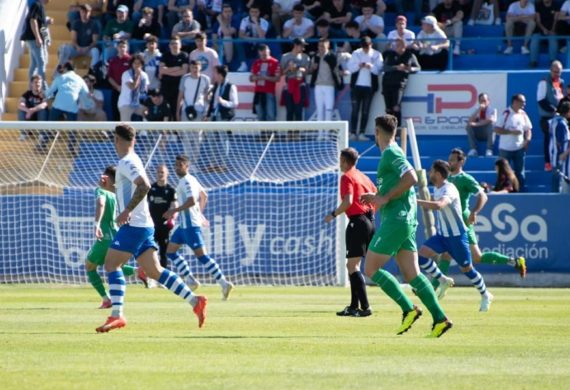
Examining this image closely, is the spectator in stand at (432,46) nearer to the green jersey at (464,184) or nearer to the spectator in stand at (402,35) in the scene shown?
the spectator in stand at (402,35)

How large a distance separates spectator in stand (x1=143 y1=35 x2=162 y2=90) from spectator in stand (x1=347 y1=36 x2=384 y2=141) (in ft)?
14.0

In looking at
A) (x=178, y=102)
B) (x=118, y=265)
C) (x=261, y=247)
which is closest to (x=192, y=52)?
(x=178, y=102)

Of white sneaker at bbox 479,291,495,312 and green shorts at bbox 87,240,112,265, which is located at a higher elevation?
green shorts at bbox 87,240,112,265

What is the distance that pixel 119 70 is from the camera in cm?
2991

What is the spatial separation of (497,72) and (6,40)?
38.6 ft

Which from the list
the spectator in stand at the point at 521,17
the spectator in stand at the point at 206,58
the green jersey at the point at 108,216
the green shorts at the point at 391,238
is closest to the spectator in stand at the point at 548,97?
the spectator in stand at the point at 521,17

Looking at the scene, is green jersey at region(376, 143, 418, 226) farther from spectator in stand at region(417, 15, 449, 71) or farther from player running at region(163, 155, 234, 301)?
spectator in stand at region(417, 15, 449, 71)

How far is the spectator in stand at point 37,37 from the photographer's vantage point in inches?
1192

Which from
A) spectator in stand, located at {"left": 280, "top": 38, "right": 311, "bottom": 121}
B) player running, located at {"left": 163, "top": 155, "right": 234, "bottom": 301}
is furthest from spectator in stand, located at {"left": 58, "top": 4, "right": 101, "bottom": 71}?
player running, located at {"left": 163, "top": 155, "right": 234, "bottom": 301}

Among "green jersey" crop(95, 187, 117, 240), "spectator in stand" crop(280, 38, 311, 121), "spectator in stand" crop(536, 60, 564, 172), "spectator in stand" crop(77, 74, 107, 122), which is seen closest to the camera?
"green jersey" crop(95, 187, 117, 240)

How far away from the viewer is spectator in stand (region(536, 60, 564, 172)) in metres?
28.5

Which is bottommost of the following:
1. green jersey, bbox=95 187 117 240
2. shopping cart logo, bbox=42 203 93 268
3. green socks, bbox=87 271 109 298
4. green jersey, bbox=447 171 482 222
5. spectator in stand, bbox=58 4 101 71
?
shopping cart logo, bbox=42 203 93 268

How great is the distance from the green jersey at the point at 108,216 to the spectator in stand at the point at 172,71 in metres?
9.66

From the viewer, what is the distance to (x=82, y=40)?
32.0 m
